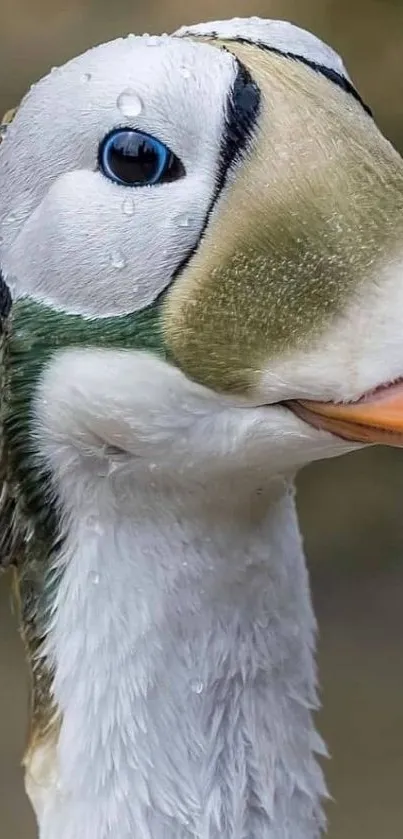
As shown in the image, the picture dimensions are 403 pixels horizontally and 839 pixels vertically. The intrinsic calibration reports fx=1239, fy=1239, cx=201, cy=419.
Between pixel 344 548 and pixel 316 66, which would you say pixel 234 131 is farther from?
pixel 344 548

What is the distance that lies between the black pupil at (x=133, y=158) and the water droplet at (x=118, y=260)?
0.09 feet

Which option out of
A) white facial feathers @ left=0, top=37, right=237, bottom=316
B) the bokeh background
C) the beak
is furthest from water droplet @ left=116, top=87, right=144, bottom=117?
the bokeh background

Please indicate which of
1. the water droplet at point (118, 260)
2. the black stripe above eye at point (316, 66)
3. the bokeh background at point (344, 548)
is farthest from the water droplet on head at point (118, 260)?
the bokeh background at point (344, 548)

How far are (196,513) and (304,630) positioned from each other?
10 centimetres

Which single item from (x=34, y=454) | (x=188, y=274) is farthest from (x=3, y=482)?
(x=188, y=274)

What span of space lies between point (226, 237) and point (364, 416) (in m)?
0.09

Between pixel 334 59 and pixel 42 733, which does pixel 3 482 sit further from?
pixel 334 59

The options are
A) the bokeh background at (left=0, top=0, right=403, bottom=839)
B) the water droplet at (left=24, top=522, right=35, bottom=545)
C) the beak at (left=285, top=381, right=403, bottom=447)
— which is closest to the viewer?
the beak at (left=285, top=381, right=403, bottom=447)

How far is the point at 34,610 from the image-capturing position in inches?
23.4

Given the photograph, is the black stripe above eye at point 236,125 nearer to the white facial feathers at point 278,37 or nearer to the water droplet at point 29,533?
the white facial feathers at point 278,37

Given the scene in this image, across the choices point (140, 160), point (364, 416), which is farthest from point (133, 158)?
point (364, 416)

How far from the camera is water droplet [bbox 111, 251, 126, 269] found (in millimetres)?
493

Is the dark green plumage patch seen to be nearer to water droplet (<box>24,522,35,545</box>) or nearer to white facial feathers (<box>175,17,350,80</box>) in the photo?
water droplet (<box>24,522,35,545</box>)

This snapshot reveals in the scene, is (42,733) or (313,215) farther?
(42,733)
